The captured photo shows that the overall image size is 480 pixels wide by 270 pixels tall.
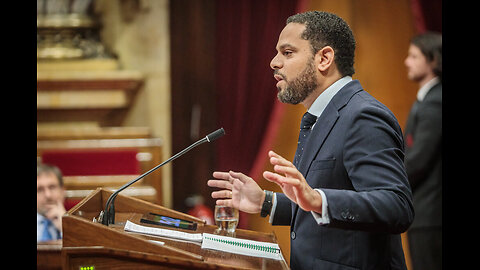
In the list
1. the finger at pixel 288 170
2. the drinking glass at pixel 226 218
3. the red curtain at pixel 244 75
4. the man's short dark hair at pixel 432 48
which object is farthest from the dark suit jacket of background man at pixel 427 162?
the finger at pixel 288 170

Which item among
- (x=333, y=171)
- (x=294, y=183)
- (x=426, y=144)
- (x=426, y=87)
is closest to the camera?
(x=294, y=183)

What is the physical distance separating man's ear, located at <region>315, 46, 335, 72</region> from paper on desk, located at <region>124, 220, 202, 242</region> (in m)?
0.62

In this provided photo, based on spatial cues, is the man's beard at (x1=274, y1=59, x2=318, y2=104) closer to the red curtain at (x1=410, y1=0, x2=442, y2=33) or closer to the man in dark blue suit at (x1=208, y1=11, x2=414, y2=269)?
the man in dark blue suit at (x1=208, y1=11, x2=414, y2=269)

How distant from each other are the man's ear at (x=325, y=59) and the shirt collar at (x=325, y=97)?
0.06 m

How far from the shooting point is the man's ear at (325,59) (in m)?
1.84

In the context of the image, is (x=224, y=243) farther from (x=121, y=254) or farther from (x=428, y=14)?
(x=428, y=14)

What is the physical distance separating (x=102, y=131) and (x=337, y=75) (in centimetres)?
285

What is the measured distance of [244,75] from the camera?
4.64m

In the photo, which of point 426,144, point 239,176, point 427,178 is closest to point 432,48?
point 426,144

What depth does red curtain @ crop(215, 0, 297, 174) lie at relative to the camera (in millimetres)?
4586

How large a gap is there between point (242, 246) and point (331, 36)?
27.1 inches

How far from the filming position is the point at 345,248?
1.65m

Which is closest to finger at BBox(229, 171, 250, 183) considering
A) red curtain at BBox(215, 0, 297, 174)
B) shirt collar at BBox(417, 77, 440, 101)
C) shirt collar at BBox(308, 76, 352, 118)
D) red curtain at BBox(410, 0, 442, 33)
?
shirt collar at BBox(308, 76, 352, 118)
